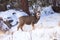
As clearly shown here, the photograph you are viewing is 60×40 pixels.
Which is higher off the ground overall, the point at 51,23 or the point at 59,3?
the point at 59,3

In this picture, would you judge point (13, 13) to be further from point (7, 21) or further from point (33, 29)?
point (33, 29)

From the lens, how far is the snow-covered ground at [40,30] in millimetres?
2197

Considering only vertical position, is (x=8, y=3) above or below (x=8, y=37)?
above

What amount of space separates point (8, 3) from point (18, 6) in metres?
0.12

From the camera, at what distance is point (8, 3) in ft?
7.37

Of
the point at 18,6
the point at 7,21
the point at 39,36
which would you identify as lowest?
the point at 39,36

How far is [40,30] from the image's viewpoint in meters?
2.24

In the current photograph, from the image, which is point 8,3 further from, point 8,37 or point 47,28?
point 47,28

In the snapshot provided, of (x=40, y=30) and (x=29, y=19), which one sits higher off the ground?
(x=29, y=19)

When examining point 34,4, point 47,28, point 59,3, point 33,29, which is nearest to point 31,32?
point 33,29

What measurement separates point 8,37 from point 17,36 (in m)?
0.10

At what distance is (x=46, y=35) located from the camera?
221cm

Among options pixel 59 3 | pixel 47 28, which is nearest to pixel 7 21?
pixel 47 28

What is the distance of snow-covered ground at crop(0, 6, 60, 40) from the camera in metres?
2.20
